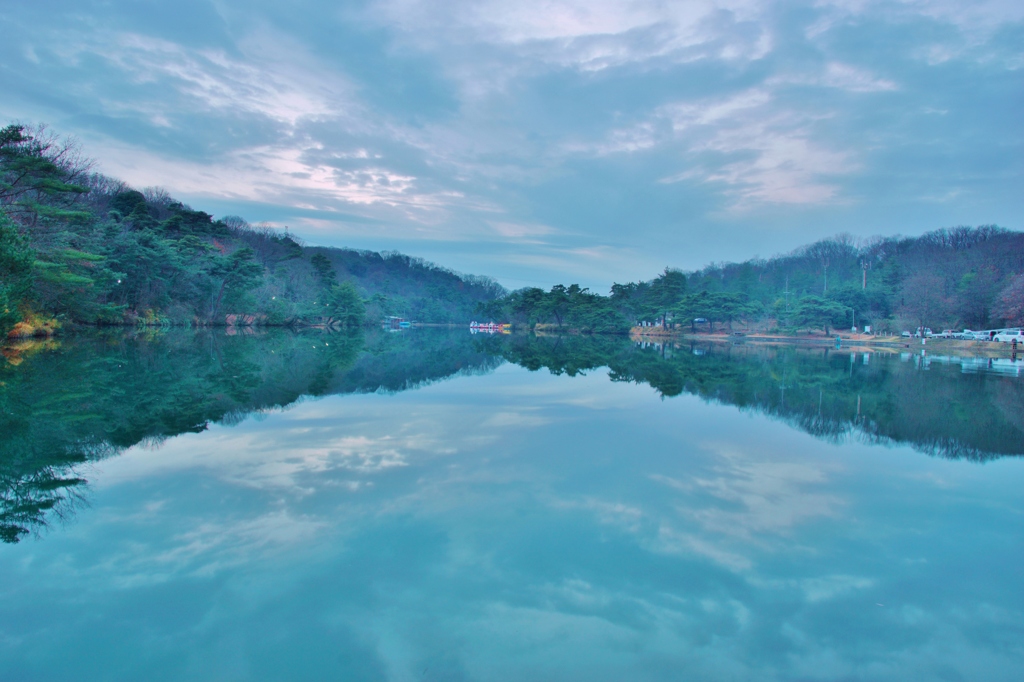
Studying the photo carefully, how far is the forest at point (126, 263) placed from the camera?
17.4 meters

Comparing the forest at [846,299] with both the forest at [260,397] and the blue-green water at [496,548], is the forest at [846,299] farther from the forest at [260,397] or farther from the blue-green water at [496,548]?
the blue-green water at [496,548]

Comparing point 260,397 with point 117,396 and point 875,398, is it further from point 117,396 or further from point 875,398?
point 875,398

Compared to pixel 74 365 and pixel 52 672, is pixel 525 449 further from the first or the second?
pixel 74 365

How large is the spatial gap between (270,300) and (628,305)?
3682 centimetres

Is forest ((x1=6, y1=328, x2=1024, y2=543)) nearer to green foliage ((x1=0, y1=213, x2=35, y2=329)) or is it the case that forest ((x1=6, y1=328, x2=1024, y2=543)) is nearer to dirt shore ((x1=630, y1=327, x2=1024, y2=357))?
green foliage ((x1=0, y1=213, x2=35, y2=329))

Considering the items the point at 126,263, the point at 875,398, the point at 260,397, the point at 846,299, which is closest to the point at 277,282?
the point at 126,263

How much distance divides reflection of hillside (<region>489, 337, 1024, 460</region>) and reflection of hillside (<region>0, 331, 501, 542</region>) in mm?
6410

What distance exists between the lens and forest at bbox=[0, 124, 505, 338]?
17.4 m

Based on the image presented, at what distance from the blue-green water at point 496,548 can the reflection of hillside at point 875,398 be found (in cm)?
17

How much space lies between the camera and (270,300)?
45.2 metres

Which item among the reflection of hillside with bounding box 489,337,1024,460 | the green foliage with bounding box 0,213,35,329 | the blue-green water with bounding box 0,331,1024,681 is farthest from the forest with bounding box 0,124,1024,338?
the reflection of hillside with bounding box 489,337,1024,460

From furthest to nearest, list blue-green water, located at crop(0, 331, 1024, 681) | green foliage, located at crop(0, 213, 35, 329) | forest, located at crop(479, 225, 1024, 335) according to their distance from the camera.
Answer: forest, located at crop(479, 225, 1024, 335)
green foliage, located at crop(0, 213, 35, 329)
blue-green water, located at crop(0, 331, 1024, 681)

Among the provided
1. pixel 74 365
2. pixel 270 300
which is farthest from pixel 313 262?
pixel 74 365

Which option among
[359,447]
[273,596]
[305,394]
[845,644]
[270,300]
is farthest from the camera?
[270,300]
